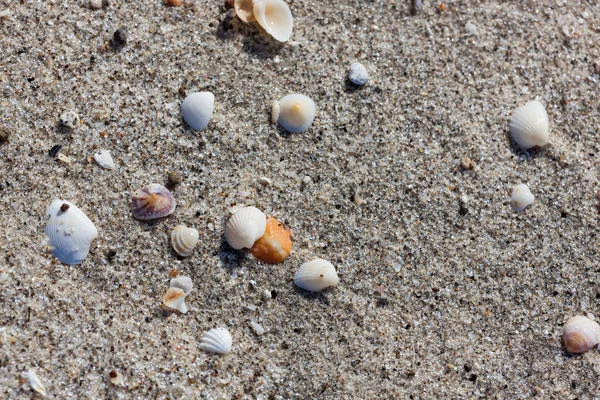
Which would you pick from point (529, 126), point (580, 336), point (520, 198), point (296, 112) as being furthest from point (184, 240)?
point (580, 336)

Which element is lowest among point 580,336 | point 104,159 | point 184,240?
point 580,336

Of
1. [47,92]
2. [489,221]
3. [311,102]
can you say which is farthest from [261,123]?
[489,221]

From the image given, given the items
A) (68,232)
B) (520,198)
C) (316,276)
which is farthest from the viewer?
(520,198)

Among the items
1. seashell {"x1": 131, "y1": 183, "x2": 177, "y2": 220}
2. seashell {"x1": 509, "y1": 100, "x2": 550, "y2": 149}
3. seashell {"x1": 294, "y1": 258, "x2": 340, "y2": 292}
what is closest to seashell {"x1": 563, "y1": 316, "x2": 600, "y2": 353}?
seashell {"x1": 509, "y1": 100, "x2": 550, "y2": 149}

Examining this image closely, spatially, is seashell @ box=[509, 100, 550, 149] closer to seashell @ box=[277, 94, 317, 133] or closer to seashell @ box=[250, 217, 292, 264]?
seashell @ box=[277, 94, 317, 133]

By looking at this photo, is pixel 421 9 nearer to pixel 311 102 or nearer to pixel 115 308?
pixel 311 102

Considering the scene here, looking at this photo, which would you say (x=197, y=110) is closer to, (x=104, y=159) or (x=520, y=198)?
(x=104, y=159)
